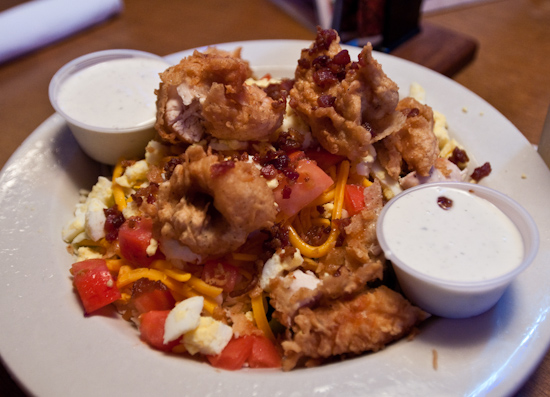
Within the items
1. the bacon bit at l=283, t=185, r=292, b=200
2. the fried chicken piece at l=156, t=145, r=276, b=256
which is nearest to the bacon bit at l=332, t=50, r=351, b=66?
the bacon bit at l=283, t=185, r=292, b=200

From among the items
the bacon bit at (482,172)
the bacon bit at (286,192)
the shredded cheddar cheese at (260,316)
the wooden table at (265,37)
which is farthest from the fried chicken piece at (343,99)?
the wooden table at (265,37)

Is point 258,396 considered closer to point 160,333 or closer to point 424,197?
point 160,333

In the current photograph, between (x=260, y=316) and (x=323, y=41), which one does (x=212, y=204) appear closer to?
(x=260, y=316)

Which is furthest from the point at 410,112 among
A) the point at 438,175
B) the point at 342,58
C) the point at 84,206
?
the point at 84,206

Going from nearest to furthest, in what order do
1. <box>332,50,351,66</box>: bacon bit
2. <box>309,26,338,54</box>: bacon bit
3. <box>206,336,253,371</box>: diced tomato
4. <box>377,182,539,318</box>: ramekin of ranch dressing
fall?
<box>377,182,539,318</box>: ramekin of ranch dressing, <box>206,336,253,371</box>: diced tomato, <box>332,50,351,66</box>: bacon bit, <box>309,26,338,54</box>: bacon bit

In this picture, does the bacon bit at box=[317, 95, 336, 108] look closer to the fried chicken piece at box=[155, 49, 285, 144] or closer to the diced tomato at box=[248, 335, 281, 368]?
the fried chicken piece at box=[155, 49, 285, 144]

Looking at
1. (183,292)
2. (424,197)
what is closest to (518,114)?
Result: (424,197)
